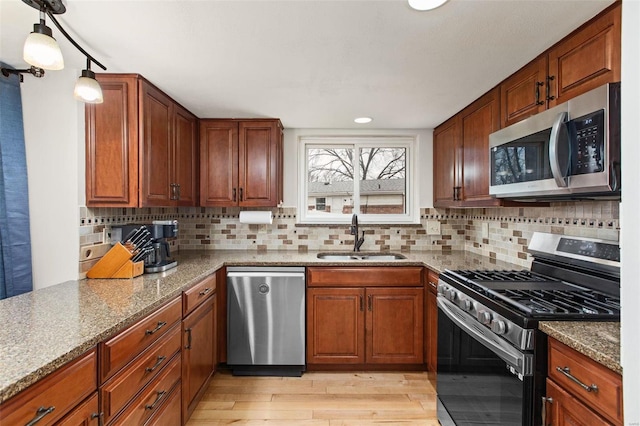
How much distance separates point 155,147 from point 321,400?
206 cm

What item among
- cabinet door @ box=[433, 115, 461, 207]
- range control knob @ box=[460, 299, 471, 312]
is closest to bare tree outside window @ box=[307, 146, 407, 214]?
cabinet door @ box=[433, 115, 461, 207]

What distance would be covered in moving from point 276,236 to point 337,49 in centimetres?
201

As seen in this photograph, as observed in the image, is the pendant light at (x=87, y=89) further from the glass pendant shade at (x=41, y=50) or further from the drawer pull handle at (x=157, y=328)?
the drawer pull handle at (x=157, y=328)

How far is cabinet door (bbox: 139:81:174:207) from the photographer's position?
2.05 m

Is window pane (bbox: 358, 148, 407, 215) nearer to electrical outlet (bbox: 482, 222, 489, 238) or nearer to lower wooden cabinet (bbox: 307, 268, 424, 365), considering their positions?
electrical outlet (bbox: 482, 222, 489, 238)

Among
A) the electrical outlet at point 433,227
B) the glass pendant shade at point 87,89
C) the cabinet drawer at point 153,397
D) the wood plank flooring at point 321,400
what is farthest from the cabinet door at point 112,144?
the electrical outlet at point 433,227

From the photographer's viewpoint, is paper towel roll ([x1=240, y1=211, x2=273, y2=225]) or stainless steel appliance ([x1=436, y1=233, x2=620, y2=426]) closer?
stainless steel appliance ([x1=436, y1=233, x2=620, y2=426])

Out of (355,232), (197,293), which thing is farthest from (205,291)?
(355,232)

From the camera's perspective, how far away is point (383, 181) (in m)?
3.39

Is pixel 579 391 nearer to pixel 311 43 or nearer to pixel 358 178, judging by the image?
pixel 311 43

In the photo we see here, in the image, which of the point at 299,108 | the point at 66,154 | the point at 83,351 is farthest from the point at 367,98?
the point at 83,351

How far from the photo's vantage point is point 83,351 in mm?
1036

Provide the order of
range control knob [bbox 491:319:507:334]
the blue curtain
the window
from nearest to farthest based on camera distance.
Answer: range control knob [bbox 491:319:507:334], the blue curtain, the window

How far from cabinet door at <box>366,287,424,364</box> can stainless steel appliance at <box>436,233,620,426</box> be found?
1.62 ft
